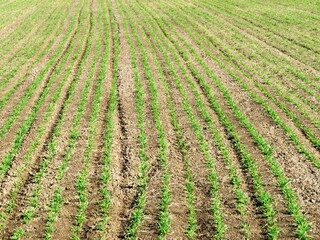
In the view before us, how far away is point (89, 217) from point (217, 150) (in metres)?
5.27

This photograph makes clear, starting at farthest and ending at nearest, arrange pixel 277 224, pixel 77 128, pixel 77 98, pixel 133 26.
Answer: pixel 133 26 → pixel 77 98 → pixel 77 128 → pixel 277 224

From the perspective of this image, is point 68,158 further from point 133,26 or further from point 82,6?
point 82,6

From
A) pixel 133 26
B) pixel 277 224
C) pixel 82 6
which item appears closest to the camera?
pixel 277 224

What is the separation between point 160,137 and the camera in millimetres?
12719

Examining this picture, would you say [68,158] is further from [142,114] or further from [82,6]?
[82,6]

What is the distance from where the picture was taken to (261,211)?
918 centimetres

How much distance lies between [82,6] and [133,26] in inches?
576

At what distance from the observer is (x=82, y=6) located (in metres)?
41.2

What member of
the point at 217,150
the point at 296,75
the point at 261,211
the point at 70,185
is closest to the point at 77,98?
the point at 70,185

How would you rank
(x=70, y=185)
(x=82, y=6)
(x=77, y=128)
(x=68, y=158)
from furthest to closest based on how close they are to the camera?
1. (x=82, y=6)
2. (x=77, y=128)
3. (x=68, y=158)
4. (x=70, y=185)

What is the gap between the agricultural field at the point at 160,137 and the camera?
904cm

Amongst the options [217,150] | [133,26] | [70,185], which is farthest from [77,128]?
[133,26]

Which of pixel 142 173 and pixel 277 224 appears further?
pixel 142 173

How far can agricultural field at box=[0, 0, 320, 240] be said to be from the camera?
29.7ft
